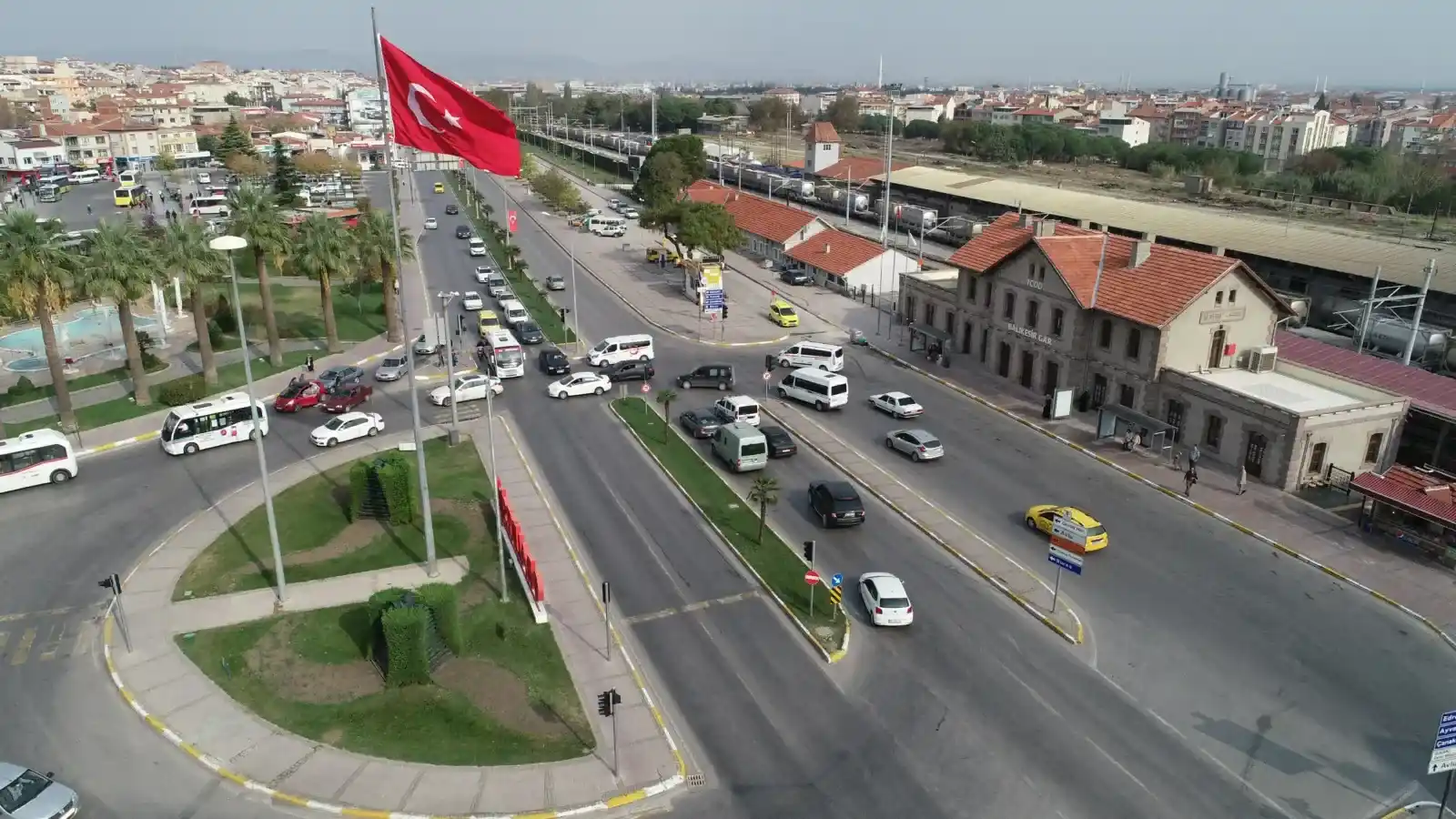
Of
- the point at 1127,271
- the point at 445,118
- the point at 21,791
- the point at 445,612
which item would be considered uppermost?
the point at 445,118

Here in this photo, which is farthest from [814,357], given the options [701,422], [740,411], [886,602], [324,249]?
[324,249]

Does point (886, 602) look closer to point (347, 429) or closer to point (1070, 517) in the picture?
point (1070, 517)

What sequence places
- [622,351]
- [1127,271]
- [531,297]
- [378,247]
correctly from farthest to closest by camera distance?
1. [531,297]
2. [378,247]
3. [622,351]
4. [1127,271]

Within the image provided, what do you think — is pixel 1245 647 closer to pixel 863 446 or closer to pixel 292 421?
pixel 863 446

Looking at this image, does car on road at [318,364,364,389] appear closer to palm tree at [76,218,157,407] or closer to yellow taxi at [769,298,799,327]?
palm tree at [76,218,157,407]

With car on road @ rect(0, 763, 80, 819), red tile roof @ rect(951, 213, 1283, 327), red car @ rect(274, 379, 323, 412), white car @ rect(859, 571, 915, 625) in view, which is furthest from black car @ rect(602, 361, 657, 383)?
car on road @ rect(0, 763, 80, 819)

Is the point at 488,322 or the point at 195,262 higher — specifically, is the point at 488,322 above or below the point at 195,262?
below
